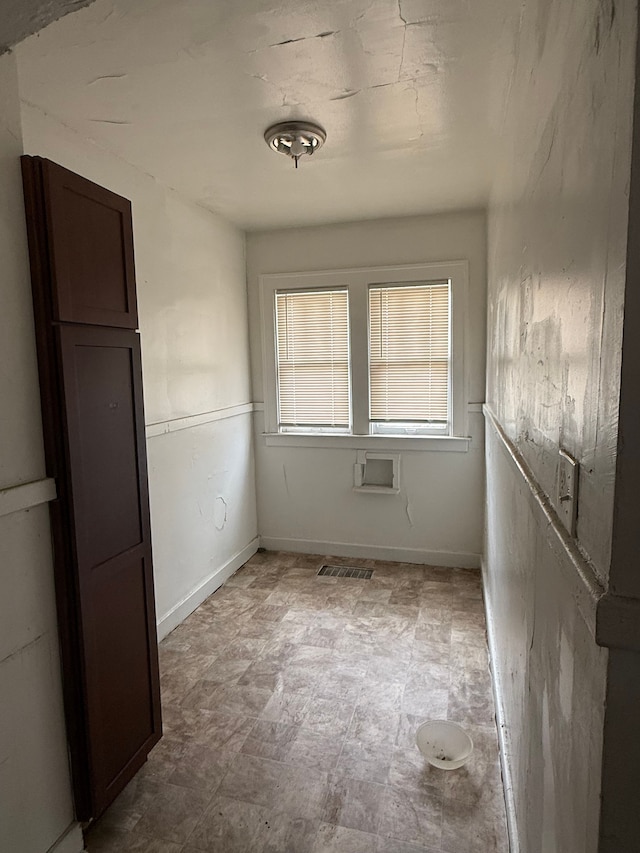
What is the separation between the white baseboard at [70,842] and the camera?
150cm

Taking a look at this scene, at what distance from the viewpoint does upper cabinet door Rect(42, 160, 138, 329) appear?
1460mm

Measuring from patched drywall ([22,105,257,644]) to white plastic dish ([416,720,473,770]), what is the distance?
1.58 metres

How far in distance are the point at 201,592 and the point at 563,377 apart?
2868 mm

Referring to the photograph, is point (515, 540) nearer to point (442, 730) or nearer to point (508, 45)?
point (442, 730)

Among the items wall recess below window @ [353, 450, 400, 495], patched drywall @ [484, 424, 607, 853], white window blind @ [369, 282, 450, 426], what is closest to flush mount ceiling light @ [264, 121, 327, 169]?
white window blind @ [369, 282, 450, 426]

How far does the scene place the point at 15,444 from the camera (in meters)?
1.39

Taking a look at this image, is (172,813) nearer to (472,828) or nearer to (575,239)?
(472,828)

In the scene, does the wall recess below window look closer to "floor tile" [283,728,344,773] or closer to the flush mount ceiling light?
"floor tile" [283,728,344,773]

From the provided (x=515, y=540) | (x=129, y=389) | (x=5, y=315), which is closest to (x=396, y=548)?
(x=515, y=540)

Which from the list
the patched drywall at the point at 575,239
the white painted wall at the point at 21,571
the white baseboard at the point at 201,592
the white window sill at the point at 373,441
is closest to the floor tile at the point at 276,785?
the white painted wall at the point at 21,571

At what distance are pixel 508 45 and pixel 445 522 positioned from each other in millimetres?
2902

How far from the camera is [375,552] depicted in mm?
3898

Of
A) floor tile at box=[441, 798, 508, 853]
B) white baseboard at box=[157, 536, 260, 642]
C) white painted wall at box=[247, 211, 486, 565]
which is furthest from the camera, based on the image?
white painted wall at box=[247, 211, 486, 565]

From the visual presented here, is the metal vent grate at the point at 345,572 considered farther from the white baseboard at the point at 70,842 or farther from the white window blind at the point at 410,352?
the white baseboard at the point at 70,842
